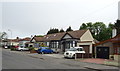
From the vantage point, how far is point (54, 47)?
4616cm

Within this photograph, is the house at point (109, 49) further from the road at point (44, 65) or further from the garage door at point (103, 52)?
the road at point (44, 65)

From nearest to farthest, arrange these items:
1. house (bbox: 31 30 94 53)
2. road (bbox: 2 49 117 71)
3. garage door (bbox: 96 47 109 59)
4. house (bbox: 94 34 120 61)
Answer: road (bbox: 2 49 117 71), house (bbox: 94 34 120 61), garage door (bbox: 96 47 109 59), house (bbox: 31 30 94 53)

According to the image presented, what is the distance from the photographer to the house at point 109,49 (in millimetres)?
25127

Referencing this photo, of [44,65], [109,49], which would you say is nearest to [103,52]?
[109,49]

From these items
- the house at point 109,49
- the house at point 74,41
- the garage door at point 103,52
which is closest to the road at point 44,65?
the house at point 109,49

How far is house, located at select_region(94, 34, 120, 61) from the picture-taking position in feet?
82.4

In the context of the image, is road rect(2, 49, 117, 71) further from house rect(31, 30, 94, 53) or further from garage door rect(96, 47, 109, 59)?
house rect(31, 30, 94, 53)

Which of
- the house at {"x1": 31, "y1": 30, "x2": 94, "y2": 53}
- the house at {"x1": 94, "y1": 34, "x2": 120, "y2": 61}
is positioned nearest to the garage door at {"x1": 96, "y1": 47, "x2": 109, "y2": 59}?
the house at {"x1": 94, "y1": 34, "x2": 120, "y2": 61}

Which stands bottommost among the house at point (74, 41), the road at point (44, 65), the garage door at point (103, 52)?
the road at point (44, 65)

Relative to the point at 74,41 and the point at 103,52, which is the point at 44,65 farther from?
the point at 74,41

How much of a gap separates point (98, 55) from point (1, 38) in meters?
95.4

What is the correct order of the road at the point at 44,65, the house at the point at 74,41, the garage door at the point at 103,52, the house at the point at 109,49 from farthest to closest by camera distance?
the house at the point at 74,41 < the garage door at the point at 103,52 < the house at the point at 109,49 < the road at the point at 44,65

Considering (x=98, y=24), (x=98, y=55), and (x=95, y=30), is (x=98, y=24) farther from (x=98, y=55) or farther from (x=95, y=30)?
(x=98, y=55)

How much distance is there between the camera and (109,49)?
26.9 m
